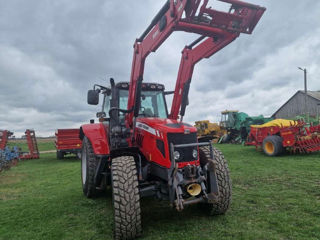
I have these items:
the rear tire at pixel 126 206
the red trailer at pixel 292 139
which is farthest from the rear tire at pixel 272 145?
the rear tire at pixel 126 206

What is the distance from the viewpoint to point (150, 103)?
482cm

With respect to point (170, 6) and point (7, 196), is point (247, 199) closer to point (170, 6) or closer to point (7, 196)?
point (170, 6)

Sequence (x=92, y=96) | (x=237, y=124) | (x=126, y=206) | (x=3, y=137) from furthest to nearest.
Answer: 1. (x=237, y=124)
2. (x=3, y=137)
3. (x=92, y=96)
4. (x=126, y=206)

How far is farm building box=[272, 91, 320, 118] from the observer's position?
33.2 metres

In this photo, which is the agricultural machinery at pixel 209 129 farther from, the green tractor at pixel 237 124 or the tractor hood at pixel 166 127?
the tractor hood at pixel 166 127

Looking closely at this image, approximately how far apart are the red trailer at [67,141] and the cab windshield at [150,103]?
31.6 ft

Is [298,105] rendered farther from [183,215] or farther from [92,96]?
[92,96]

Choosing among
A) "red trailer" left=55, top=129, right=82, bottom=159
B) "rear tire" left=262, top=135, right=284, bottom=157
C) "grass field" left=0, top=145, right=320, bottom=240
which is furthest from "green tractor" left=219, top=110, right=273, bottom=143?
"grass field" left=0, top=145, right=320, bottom=240

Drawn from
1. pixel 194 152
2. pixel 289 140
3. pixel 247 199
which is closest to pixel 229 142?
pixel 289 140

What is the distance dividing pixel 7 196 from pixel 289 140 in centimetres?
1009

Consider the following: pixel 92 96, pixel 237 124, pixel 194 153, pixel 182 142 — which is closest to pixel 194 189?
pixel 194 153

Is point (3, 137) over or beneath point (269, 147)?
over

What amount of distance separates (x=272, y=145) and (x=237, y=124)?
391 inches

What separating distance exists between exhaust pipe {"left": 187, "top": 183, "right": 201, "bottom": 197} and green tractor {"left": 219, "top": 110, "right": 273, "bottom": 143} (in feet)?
56.2
